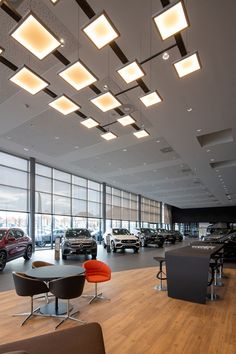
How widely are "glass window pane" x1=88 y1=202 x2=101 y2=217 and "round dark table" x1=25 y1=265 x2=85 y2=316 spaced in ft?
45.7

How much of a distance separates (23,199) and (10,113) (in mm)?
6702

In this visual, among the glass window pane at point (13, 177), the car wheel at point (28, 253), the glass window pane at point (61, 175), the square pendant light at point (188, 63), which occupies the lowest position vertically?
the car wheel at point (28, 253)

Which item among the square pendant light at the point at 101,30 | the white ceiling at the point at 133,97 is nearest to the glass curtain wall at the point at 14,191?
the white ceiling at the point at 133,97

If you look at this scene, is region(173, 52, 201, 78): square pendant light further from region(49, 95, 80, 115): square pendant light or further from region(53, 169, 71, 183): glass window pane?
region(53, 169, 71, 183): glass window pane

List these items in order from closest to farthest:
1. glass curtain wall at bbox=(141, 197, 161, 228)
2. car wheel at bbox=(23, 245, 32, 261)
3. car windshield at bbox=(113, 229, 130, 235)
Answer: car wheel at bbox=(23, 245, 32, 261)
car windshield at bbox=(113, 229, 130, 235)
glass curtain wall at bbox=(141, 197, 161, 228)

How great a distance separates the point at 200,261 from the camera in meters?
4.77

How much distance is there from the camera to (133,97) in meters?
6.66

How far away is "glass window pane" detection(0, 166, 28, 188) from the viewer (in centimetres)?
1245

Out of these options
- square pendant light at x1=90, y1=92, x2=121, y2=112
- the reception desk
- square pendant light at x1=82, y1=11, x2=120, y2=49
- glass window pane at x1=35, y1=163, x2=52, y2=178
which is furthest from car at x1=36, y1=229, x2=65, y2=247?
square pendant light at x1=82, y1=11, x2=120, y2=49

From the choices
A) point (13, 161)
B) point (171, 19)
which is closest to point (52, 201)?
point (13, 161)

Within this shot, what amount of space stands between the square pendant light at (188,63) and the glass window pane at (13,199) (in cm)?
1091

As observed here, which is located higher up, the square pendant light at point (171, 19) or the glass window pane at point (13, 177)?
the square pendant light at point (171, 19)

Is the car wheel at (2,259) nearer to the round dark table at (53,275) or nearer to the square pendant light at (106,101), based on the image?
the round dark table at (53,275)

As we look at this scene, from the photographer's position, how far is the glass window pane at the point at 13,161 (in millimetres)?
12562
